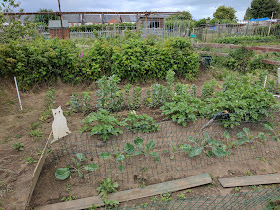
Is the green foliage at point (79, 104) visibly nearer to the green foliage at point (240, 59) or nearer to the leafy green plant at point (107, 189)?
the leafy green plant at point (107, 189)

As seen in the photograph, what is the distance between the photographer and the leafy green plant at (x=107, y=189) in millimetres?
2520

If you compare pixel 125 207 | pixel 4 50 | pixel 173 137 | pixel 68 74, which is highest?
pixel 4 50

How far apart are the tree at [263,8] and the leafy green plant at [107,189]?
43866mm

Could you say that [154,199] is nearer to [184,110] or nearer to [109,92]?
[184,110]

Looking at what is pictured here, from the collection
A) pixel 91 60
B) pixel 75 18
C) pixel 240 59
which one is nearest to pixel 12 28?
pixel 91 60

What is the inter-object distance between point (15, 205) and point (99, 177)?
39.7 inches

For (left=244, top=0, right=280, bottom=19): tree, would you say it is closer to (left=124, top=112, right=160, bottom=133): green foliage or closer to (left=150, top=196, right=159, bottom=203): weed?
(left=124, top=112, right=160, bottom=133): green foliage

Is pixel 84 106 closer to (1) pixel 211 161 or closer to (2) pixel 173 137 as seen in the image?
(2) pixel 173 137

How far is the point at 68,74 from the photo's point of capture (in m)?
6.44

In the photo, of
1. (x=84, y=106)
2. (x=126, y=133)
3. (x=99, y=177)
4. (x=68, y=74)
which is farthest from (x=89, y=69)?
(x=99, y=177)

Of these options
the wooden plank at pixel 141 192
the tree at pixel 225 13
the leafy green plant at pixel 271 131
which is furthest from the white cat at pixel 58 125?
the tree at pixel 225 13

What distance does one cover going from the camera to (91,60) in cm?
640

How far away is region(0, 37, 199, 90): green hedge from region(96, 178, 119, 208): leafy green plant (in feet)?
13.7

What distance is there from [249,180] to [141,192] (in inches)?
→ 59.6
